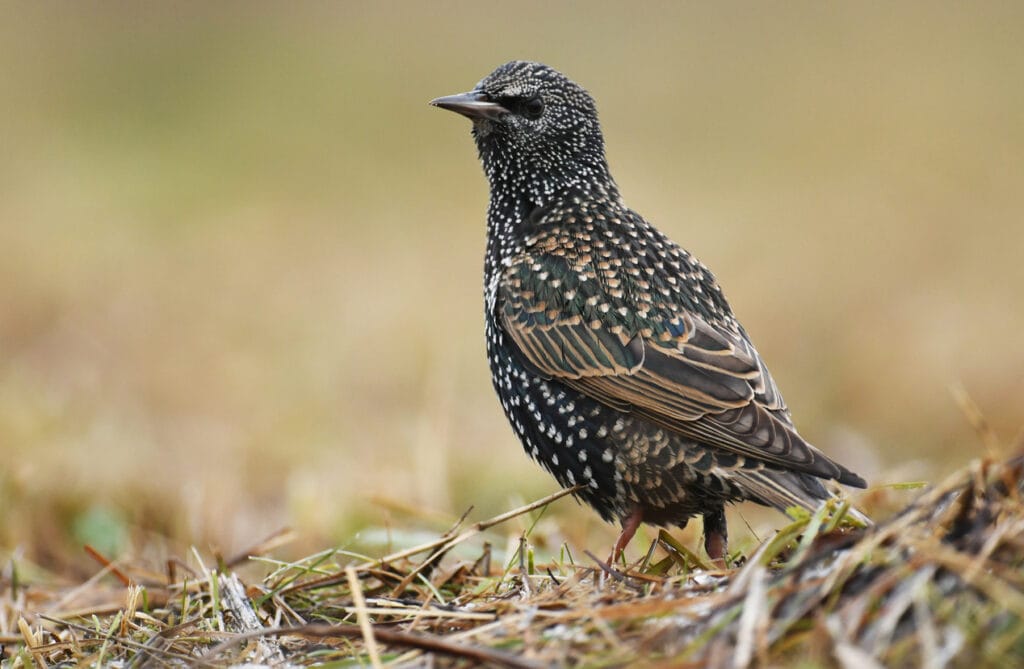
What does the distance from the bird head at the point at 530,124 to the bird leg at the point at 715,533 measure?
61.3 inches

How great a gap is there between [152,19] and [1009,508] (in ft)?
59.2

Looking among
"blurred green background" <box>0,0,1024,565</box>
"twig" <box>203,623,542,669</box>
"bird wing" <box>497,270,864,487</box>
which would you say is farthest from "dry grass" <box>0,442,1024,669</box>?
"blurred green background" <box>0,0,1024,565</box>

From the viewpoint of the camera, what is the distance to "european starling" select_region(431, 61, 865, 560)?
4301mm

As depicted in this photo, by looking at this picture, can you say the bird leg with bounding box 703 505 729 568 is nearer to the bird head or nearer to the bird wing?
the bird wing

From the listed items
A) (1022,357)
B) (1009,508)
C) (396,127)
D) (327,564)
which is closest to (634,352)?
(327,564)

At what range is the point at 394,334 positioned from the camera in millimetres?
9461

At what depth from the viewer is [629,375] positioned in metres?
4.53

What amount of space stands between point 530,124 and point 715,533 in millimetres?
1882

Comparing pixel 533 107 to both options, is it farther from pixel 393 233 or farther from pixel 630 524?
pixel 393 233

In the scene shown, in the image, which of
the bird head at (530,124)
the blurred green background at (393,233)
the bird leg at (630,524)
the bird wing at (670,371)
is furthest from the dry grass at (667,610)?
the bird head at (530,124)

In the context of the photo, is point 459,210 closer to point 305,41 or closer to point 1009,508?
point 305,41

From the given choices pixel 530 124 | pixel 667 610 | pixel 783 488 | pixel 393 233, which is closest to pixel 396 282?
pixel 393 233

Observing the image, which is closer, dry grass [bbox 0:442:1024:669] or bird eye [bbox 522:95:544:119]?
dry grass [bbox 0:442:1024:669]

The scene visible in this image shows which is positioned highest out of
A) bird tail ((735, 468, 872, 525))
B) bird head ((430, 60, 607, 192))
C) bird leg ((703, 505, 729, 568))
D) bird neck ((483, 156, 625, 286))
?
bird head ((430, 60, 607, 192))
